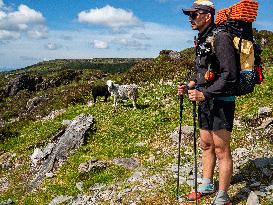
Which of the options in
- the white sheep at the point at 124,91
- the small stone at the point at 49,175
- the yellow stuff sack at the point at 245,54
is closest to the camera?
the yellow stuff sack at the point at 245,54

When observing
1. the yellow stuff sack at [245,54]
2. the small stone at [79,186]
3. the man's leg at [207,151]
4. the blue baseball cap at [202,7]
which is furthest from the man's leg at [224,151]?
the small stone at [79,186]

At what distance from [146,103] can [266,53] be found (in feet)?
54.3

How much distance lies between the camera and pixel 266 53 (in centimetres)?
3391

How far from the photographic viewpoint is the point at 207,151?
905 cm

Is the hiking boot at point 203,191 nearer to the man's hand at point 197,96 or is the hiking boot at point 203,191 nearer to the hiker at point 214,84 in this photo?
the hiker at point 214,84

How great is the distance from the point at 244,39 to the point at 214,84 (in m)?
1.03

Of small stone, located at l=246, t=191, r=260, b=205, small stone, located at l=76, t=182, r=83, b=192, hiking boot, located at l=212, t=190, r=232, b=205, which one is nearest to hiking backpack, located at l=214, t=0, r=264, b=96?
hiking boot, located at l=212, t=190, r=232, b=205

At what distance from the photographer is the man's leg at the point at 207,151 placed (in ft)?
28.7

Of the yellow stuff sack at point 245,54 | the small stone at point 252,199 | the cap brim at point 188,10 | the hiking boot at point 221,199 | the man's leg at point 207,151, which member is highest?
the cap brim at point 188,10

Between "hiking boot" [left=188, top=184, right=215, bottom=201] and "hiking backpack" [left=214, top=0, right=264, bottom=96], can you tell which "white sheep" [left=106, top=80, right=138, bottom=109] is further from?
"hiking backpack" [left=214, top=0, right=264, bottom=96]

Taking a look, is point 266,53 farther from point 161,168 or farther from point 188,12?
point 188,12

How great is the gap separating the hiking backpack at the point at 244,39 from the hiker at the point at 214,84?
17 centimetres

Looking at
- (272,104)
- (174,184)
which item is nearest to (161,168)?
(174,184)

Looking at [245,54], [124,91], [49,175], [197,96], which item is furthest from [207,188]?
[124,91]
